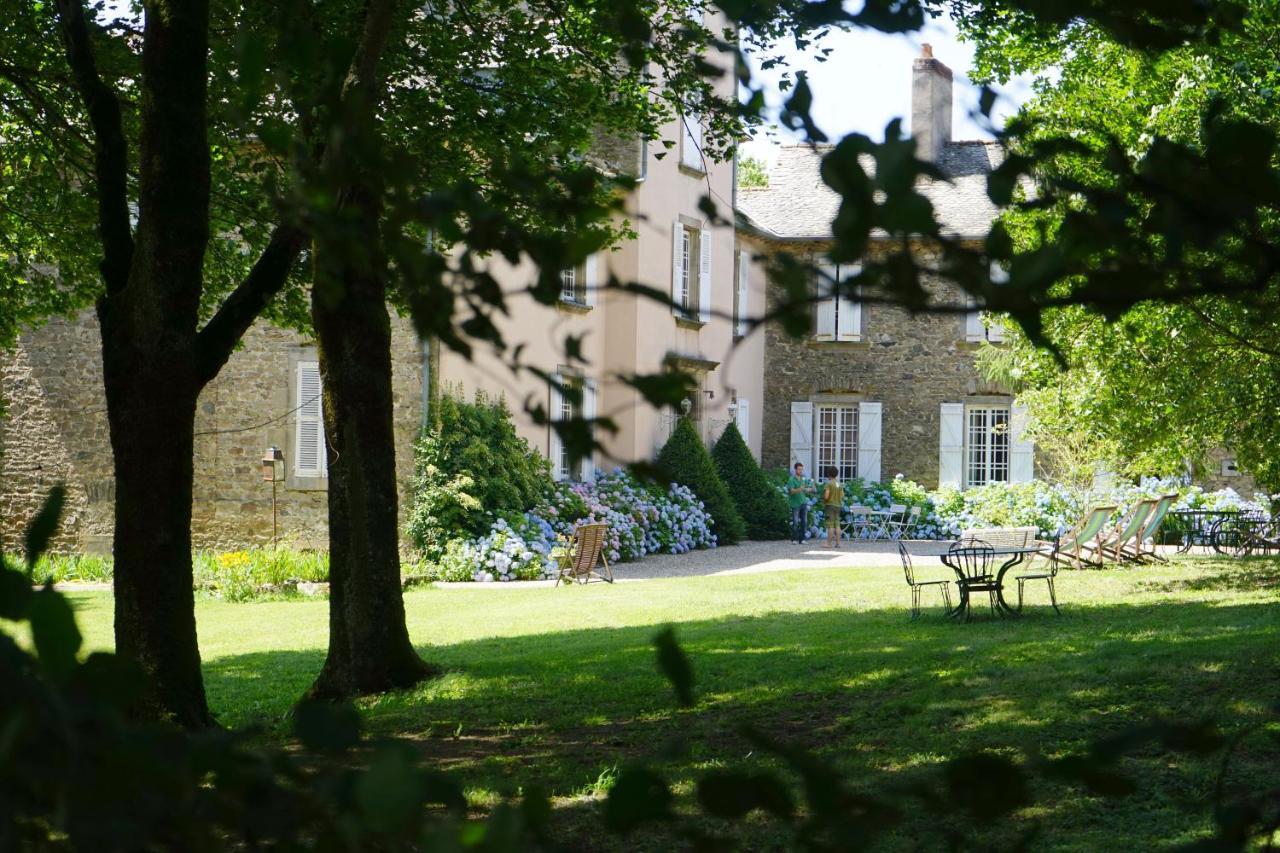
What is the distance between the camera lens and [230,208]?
955 centimetres

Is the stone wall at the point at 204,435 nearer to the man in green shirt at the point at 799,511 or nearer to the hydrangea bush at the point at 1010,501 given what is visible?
the man in green shirt at the point at 799,511

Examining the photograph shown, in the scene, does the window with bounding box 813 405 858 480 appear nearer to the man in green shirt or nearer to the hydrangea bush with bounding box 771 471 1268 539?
the hydrangea bush with bounding box 771 471 1268 539

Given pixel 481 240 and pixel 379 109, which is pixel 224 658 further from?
pixel 481 240

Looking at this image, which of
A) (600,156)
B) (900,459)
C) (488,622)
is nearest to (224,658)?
(488,622)

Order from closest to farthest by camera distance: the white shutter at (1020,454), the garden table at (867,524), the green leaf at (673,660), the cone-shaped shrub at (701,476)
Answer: the green leaf at (673,660) < the cone-shaped shrub at (701,476) < the garden table at (867,524) < the white shutter at (1020,454)

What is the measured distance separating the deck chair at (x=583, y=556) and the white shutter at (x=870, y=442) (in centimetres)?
1051

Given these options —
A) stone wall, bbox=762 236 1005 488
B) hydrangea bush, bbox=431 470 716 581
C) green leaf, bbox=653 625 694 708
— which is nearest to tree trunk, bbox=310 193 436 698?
green leaf, bbox=653 625 694 708

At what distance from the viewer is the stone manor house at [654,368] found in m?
18.9

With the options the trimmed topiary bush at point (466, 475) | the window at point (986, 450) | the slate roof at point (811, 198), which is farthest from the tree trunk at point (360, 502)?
the window at point (986, 450)

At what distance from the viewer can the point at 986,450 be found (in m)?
26.8

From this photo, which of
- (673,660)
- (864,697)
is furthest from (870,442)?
(673,660)

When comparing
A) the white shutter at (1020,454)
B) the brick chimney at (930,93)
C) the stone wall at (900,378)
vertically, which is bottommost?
the white shutter at (1020,454)

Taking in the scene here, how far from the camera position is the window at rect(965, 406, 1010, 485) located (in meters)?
26.7

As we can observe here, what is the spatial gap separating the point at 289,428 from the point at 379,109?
10844 millimetres
